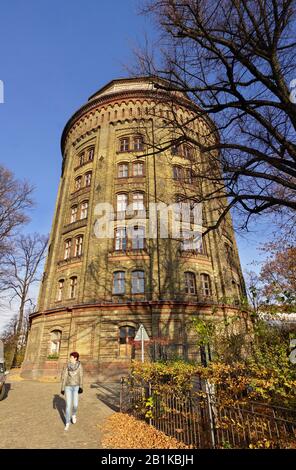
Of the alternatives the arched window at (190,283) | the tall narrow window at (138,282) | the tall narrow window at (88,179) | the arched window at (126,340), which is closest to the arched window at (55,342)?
the arched window at (126,340)

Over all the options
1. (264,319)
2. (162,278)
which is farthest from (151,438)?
(162,278)

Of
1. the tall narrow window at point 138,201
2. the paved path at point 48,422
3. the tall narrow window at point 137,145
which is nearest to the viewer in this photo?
the paved path at point 48,422

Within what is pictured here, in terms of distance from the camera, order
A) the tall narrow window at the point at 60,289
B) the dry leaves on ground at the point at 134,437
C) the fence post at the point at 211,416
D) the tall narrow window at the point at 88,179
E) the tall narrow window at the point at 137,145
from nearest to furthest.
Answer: the fence post at the point at 211,416
the dry leaves on ground at the point at 134,437
the tall narrow window at the point at 60,289
the tall narrow window at the point at 137,145
the tall narrow window at the point at 88,179

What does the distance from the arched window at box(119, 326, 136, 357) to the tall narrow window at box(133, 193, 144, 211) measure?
8623mm

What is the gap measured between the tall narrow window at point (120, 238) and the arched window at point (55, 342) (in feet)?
23.2

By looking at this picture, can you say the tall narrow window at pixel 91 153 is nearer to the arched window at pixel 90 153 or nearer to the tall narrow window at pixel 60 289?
the arched window at pixel 90 153

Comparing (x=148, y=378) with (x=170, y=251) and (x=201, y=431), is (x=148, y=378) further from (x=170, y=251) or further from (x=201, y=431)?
(x=170, y=251)

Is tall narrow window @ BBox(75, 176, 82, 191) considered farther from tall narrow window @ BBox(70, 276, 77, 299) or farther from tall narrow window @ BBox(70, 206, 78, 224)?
tall narrow window @ BBox(70, 276, 77, 299)

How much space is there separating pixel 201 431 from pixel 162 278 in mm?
12682

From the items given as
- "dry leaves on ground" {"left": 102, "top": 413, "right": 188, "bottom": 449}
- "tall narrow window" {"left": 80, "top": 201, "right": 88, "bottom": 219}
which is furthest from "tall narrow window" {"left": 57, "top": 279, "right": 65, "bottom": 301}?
"dry leaves on ground" {"left": 102, "top": 413, "right": 188, "bottom": 449}

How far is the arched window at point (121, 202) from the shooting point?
20.6m

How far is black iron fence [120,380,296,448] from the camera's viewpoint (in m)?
3.59

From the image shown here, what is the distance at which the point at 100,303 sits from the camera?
1689 centimetres

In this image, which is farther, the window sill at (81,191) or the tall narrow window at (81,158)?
the tall narrow window at (81,158)
